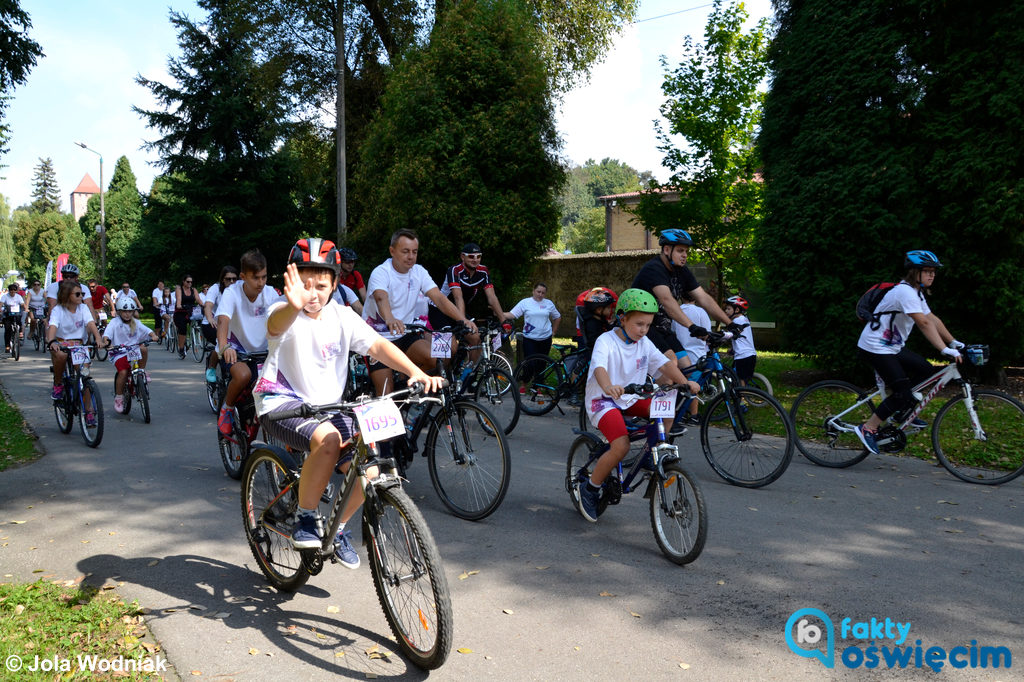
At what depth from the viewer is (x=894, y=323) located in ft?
25.4

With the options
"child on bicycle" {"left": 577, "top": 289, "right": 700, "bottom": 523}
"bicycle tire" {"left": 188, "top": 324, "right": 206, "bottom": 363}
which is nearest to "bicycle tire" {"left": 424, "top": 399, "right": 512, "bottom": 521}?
"child on bicycle" {"left": 577, "top": 289, "right": 700, "bottom": 523}

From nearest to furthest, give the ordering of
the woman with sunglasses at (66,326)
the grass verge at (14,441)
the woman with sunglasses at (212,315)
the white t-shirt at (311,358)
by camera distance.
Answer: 1. the white t-shirt at (311,358)
2. the grass verge at (14,441)
3. the woman with sunglasses at (212,315)
4. the woman with sunglasses at (66,326)

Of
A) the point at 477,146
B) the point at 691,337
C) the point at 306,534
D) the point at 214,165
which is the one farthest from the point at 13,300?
the point at 306,534

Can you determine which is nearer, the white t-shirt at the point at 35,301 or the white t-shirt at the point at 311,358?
the white t-shirt at the point at 311,358

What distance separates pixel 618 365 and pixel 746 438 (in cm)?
201

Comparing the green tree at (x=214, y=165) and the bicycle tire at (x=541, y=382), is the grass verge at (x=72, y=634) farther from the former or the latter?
the green tree at (x=214, y=165)

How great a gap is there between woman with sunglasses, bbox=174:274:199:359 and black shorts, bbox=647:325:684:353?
52.0 ft

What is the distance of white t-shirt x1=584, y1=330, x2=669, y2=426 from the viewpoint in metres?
5.45

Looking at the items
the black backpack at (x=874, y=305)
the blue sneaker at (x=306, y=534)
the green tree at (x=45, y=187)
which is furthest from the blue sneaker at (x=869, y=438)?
the green tree at (x=45, y=187)

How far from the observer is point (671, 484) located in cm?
496

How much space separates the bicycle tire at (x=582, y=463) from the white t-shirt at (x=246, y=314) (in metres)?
3.21

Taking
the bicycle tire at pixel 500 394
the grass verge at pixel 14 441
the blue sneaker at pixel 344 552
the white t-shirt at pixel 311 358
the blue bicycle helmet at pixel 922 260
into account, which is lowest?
the grass verge at pixel 14 441

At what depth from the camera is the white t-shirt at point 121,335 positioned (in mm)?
10797

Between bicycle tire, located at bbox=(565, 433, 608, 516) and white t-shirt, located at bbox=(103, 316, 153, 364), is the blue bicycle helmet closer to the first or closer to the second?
bicycle tire, located at bbox=(565, 433, 608, 516)
